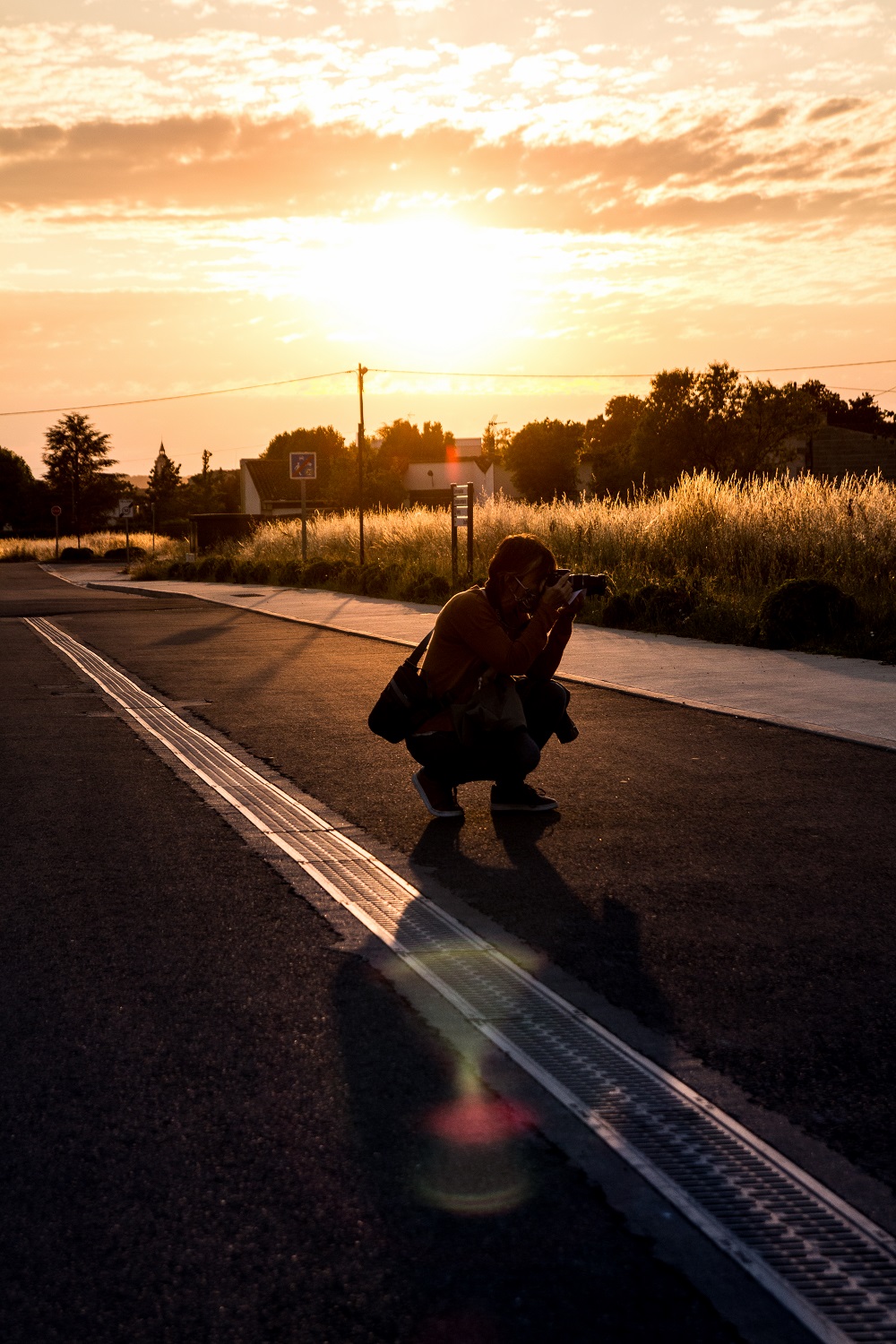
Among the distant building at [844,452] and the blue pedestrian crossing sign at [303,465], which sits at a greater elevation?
the distant building at [844,452]

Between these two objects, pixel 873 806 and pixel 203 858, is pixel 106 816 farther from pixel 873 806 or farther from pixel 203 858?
pixel 873 806

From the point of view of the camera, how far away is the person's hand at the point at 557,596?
6586 mm

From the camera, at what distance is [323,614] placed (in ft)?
76.8

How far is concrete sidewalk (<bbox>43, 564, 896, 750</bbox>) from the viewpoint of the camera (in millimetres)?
10328

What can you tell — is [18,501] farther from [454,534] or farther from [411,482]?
[454,534]

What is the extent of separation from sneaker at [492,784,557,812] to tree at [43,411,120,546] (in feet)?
412

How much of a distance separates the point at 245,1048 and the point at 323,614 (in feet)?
64.8

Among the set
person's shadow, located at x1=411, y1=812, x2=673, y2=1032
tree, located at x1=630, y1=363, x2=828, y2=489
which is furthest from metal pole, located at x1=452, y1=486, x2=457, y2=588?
tree, located at x1=630, y1=363, x2=828, y2=489

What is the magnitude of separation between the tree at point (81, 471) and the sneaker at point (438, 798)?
126 m

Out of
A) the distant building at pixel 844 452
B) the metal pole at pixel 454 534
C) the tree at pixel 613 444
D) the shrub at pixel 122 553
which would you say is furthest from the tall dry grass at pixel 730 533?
the shrub at pixel 122 553

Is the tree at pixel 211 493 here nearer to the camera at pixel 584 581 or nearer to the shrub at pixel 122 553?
the shrub at pixel 122 553

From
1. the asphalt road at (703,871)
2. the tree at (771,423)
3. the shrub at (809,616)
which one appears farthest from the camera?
the tree at (771,423)

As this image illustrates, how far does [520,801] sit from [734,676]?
21.2 feet

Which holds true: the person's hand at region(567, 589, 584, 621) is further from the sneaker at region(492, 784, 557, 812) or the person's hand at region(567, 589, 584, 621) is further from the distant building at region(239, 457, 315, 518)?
the distant building at region(239, 457, 315, 518)
